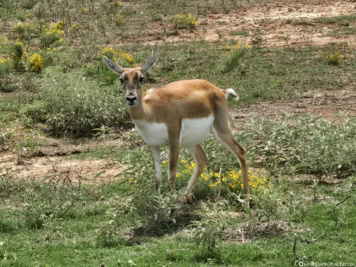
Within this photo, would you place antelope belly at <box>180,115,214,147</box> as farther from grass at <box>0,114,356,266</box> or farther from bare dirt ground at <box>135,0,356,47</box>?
bare dirt ground at <box>135,0,356,47</box>

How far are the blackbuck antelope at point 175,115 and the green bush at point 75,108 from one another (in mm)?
3489


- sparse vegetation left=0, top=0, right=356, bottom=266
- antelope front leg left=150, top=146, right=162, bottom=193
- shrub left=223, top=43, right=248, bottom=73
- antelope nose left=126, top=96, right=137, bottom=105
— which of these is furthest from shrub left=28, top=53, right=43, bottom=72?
antelope nose left=126, top=96, right=137, bottom=105

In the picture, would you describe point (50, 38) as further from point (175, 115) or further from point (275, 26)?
point (175, 115)

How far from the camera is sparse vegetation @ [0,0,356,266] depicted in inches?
264

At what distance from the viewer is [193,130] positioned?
775cm

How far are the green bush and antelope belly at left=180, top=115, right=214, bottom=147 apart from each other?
377cm

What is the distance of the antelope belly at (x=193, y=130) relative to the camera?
25.3ft

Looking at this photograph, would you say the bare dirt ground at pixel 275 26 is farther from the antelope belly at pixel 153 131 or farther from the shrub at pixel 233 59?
the antelope belly at pixel 153 131

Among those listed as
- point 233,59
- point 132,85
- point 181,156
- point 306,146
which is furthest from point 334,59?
point 132,85

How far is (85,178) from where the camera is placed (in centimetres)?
908

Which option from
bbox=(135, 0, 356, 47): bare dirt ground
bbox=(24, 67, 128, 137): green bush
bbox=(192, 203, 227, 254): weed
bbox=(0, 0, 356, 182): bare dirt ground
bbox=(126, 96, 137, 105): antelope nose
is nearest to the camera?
bbox=(192, 203, 227, 254): weed

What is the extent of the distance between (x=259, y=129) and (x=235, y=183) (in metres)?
1.88

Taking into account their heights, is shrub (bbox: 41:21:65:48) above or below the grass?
above

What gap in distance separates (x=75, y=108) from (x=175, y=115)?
4067 mm
